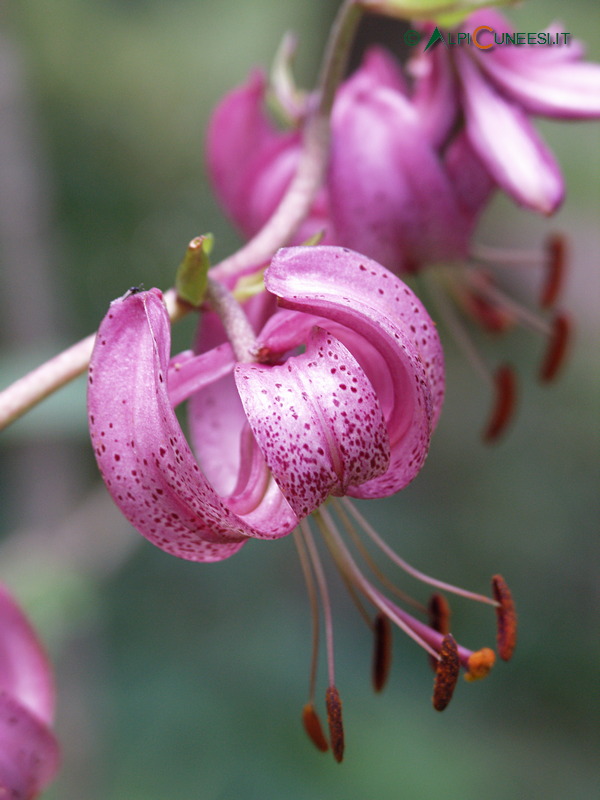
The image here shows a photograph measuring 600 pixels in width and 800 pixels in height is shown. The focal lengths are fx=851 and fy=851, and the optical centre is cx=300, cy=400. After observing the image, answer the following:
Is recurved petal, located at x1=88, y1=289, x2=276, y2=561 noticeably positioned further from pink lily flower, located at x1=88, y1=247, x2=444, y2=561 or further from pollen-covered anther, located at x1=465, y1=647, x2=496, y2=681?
pollen-covered anther, located at x1=465, y1=647, x2=496, y2=681

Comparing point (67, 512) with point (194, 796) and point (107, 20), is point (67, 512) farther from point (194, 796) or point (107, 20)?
point (107, 20)

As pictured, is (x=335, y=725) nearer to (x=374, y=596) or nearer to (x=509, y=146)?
(x=374, y=596)

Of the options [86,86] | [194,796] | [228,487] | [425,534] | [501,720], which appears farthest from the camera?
[86,86]

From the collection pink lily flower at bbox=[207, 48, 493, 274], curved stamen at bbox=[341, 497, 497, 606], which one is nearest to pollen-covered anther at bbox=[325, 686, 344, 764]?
curved stamen at bbox=[341, 497, 497, 606]

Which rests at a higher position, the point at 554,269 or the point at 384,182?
the point at 384,182

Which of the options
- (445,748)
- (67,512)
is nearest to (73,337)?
(67,512)

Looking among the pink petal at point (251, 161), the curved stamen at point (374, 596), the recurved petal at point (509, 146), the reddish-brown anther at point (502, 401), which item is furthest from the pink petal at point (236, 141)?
the curved stamen at point (374, 596)

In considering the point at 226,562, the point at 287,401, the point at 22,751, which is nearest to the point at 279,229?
the point at 287,401
